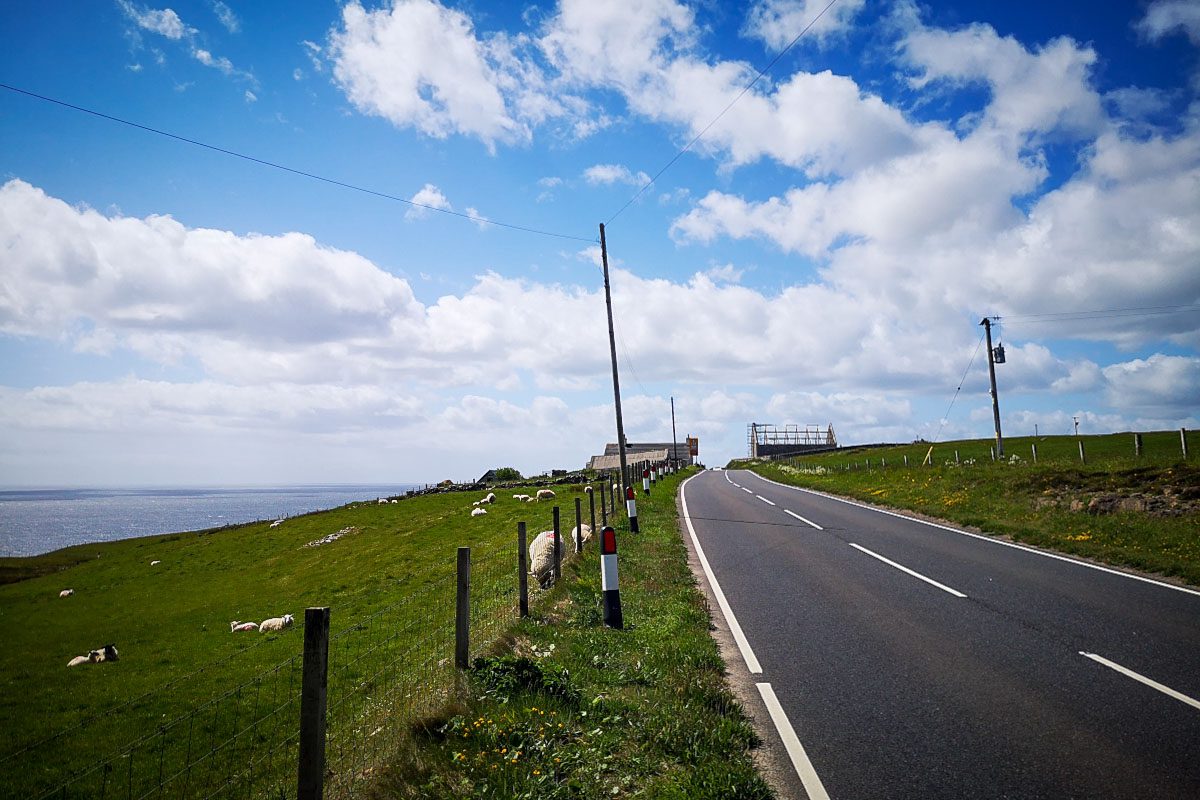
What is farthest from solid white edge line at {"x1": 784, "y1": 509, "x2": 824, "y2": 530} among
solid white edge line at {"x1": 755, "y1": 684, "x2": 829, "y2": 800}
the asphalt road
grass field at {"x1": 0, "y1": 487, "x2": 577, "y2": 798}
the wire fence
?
solid white edge line at {"x1": 755, "y1": 684, "x2": 829, "y2": 800}

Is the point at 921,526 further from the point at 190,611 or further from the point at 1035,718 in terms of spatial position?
the point at 190,611

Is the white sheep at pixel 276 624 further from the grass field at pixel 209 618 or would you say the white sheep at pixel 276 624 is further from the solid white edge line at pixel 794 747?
the solid white edge line at pixel 794 747

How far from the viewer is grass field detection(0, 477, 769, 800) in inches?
186

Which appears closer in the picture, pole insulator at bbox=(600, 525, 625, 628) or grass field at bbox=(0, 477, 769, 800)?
grass field at bbox=(0, 477, 769, 800)

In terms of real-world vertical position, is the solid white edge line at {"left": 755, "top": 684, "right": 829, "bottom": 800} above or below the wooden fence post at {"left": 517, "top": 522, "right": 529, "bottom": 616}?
below

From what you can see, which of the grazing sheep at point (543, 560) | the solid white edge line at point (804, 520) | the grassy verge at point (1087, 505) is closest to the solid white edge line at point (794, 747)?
the grazing sheep at point (543, 560)

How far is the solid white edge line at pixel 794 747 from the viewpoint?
13.7 feet

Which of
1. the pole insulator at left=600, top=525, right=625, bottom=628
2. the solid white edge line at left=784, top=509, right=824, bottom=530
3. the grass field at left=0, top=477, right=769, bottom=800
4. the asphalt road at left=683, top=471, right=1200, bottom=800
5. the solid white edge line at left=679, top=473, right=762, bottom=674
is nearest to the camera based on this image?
the asphalt road at left=683, top=471, right=1200, bottom=800

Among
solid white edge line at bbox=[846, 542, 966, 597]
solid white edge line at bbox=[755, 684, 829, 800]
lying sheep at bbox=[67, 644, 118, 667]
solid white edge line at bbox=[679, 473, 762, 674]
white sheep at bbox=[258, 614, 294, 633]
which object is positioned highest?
solid white edge line at bbox=[755, 684, 829, 800]

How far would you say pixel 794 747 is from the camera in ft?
15.8

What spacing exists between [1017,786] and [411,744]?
4353 millimetres

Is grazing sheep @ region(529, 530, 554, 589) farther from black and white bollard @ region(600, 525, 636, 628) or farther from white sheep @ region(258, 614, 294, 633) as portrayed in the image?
white sheep @ region(258, 614, 294, 633)

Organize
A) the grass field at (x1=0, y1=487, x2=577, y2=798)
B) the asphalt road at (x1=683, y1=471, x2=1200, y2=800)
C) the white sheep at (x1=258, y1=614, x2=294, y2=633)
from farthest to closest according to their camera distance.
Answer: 1. the white sheep at (x1=258, y1=614, x2=294, y2=633)
2. the grass field at (x1=0, y1=487, x2=577, y2=798)
3. the asphalt road at (x1=683, y1=471, x2=1200, y2=800)

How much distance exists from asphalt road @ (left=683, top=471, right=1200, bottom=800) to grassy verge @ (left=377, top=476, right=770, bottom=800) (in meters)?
0.56
